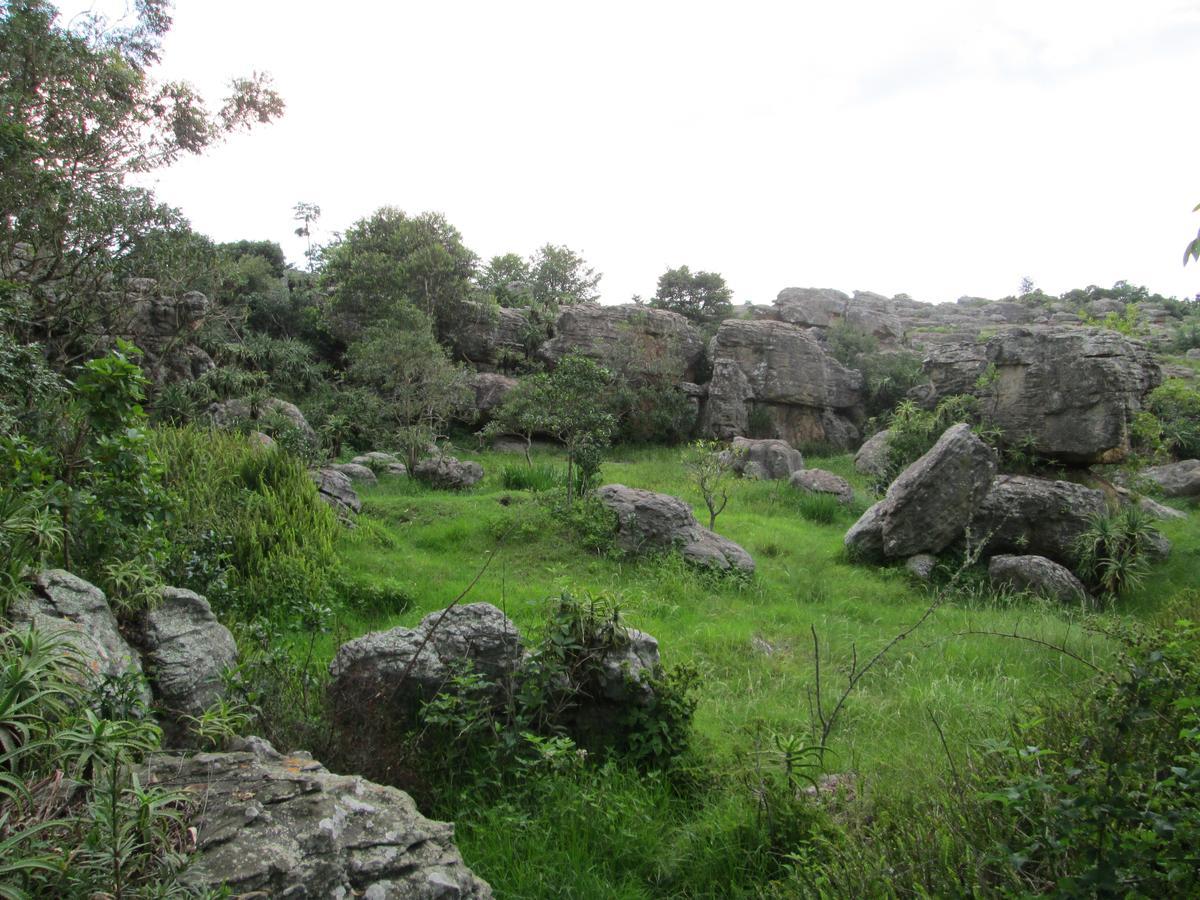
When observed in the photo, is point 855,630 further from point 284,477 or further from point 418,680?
point 284,477

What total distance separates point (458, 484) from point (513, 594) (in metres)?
7.61

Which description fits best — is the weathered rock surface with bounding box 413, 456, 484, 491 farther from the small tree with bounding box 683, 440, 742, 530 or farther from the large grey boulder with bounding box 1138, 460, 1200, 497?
the large grey boulder with bounding box 1138, 460, 1200, 497

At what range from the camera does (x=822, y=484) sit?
637 inches

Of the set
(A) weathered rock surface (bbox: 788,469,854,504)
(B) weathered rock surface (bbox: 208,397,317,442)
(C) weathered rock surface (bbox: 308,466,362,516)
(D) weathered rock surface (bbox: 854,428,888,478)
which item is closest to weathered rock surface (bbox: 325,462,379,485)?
(B) weathered rock surface (bbox: 208,397,317,442)

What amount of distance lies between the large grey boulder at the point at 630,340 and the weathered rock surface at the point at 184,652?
19665 millimetres

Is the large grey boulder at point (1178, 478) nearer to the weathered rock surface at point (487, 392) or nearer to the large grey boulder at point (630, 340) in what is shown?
the large grey boulder at point (630, 340)

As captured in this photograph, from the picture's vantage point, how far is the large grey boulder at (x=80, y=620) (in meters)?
3.71

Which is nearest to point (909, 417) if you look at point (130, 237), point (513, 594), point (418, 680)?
point (513, 594)

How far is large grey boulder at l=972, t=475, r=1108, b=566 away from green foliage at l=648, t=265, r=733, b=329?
24.2 meters

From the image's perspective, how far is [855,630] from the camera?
813 cm

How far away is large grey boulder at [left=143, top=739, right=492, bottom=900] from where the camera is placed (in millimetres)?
2592

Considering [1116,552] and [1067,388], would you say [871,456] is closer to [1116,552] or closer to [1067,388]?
[1067,388]

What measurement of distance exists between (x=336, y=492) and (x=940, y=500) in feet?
30.2

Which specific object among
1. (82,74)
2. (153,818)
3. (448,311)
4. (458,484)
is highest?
(82,74)
